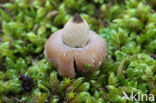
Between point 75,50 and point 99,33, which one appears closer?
point 75,50

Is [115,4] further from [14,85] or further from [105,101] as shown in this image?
[14,85]

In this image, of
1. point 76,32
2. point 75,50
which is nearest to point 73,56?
point 75,50

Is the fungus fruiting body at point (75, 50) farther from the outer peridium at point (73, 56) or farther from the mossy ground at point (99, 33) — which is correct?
the mossy ground at point (99, 33)

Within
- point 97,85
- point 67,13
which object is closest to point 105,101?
point 97,85

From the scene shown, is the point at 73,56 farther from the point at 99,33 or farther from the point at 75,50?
the point at 99,33

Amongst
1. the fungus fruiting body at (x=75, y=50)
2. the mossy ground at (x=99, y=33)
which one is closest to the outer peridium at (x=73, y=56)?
the fungus fruiting body at (x=75, y=50)
